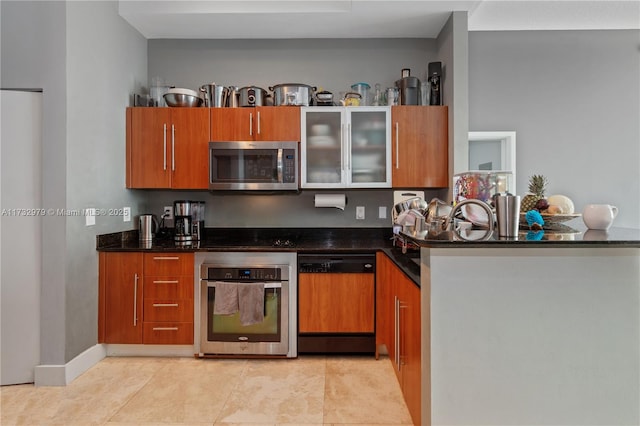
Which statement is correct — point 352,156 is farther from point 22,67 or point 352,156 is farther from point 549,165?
point 22,67

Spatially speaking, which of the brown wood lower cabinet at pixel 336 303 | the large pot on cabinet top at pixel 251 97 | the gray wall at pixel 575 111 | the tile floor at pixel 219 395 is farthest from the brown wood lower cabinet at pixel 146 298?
the gray wall at pixel 575 111

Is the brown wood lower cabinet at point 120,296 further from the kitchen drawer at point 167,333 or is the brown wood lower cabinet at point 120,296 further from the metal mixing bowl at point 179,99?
the metal mixing bowl at point 179,99

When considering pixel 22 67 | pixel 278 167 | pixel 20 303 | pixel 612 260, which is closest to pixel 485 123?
pixel 278 167

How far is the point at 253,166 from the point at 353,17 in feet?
4.94

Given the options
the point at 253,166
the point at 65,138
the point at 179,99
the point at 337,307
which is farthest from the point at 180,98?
the point at 337,307

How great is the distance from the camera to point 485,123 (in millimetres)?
3535

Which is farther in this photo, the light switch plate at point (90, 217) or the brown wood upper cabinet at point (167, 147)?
the brown wood upper cabinet at point (167, 147)

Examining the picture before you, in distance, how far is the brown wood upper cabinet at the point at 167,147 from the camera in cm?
320

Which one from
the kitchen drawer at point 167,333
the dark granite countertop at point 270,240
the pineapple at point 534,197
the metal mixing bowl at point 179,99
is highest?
the metal mixing bowl at point 179,99

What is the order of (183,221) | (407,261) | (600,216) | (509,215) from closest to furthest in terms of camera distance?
(509,215)
(600,216)
(407,261)
(183,221)

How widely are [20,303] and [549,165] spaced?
14.5ft

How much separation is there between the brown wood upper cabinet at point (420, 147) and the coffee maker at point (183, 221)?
5.96ft

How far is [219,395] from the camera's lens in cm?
233

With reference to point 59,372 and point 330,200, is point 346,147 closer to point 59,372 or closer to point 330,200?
point 330,200
